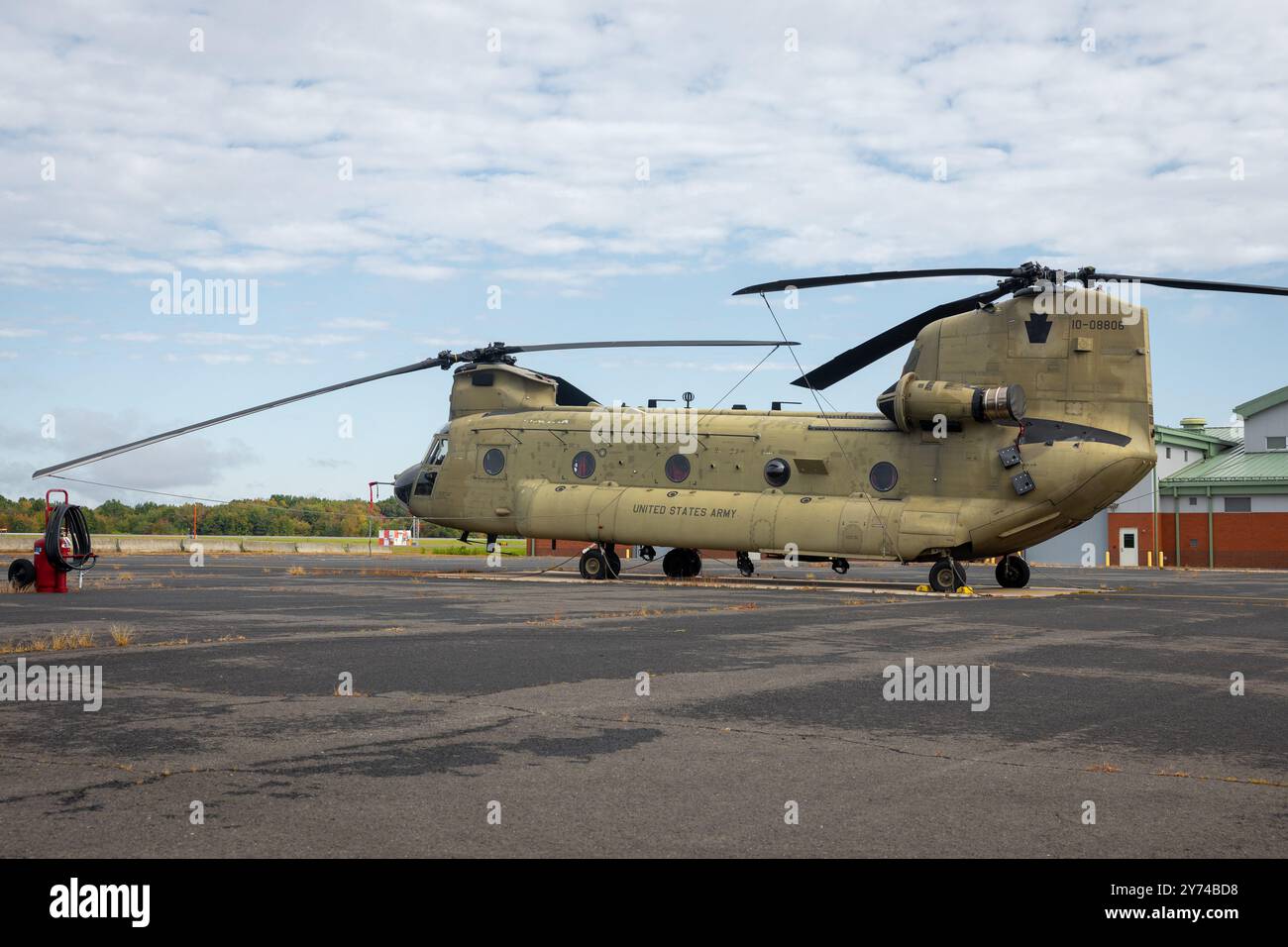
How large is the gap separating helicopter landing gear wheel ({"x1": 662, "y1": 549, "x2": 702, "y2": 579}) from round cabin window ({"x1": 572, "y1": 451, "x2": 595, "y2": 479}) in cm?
344

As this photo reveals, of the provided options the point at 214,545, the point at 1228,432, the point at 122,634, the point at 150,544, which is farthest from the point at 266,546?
the point at 1228,432

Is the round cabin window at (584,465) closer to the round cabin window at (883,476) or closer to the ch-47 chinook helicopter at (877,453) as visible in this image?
the ch-47 chinook helicopter at (877,453)

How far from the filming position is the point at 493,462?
112 feet

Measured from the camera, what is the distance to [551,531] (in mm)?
32969

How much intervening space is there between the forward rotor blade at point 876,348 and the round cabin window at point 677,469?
13.2 ft

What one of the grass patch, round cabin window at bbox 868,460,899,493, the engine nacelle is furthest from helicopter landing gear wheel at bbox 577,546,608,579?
the grass patch

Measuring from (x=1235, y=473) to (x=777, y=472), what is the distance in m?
39.4

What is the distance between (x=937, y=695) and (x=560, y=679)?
362cm

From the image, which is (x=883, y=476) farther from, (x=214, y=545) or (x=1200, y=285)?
(x=214, y=545)

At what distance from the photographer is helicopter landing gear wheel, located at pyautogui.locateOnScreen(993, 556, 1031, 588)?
2950cm

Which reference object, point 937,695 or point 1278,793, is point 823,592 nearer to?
point 937,695

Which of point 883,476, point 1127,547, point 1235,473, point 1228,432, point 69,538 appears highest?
point 1228,432
